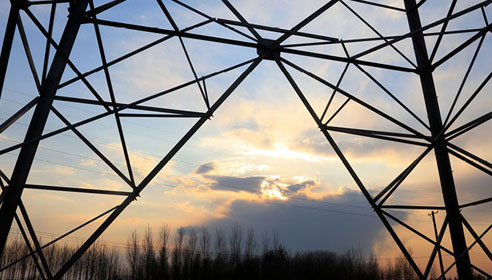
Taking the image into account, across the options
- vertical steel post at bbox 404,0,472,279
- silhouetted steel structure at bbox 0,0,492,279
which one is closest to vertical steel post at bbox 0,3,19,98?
silhouetted steel structure at bbox 0,0,492,279

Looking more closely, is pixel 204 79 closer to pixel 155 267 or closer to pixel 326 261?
pixel 155 267

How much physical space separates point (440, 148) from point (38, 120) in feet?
28.9

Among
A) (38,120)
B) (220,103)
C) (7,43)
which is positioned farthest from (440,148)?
(7,43)

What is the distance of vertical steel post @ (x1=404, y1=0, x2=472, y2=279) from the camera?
970 cm

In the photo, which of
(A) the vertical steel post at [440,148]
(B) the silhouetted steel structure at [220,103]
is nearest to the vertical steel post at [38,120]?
(B) the silhouetted steel structure at [220,103]

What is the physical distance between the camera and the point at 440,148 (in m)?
10.1

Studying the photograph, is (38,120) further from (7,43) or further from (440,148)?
(440,148)

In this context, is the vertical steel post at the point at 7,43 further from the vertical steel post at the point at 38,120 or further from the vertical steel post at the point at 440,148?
the vertical steel post at the point at 440,148

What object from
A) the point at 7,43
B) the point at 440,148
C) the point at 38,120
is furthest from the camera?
the point at 440,148

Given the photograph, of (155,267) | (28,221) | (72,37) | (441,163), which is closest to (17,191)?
(28,221)

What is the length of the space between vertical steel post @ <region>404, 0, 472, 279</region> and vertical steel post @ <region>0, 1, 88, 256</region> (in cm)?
722

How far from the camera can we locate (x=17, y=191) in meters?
7.03

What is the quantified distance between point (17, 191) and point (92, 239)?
4.86ft

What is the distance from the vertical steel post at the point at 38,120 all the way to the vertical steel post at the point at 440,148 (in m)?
7.22
